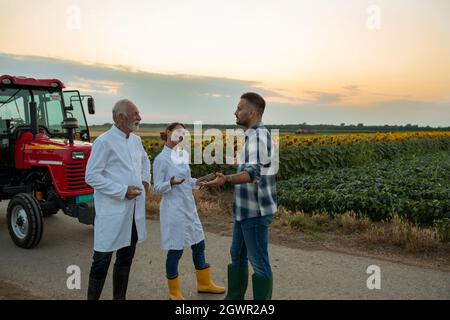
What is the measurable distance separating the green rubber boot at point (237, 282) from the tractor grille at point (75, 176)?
3576 millimetres

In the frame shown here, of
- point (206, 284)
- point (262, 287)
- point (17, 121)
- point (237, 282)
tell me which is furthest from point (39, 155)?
point (262, 287)

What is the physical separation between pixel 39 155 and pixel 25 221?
1083 millimetres

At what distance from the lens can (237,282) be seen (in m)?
3.97

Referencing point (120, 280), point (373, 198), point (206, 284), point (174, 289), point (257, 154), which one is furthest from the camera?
point (373, 198)

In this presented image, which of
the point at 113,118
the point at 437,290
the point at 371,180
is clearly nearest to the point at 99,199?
the point at 113,118

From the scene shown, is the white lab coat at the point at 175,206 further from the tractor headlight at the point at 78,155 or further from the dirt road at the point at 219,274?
the tractor headlight at the point at 78,155

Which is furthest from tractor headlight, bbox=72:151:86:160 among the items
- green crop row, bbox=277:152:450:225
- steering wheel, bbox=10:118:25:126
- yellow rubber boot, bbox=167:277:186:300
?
green crop row, bbox=277:152:450:225

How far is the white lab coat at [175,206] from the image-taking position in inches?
163

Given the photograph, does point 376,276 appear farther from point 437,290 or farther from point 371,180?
point 371,180

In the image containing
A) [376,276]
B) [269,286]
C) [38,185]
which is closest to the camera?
[269,286]

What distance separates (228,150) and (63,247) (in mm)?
6493

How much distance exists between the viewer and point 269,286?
142 inches

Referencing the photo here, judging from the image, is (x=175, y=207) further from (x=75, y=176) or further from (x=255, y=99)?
(x=75, y=176)
